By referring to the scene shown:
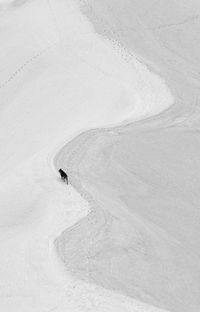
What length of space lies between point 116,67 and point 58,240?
73.5ft

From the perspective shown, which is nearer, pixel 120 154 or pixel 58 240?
pixel 58 240

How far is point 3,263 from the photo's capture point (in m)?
24.1

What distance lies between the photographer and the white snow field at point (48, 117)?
2230 cm

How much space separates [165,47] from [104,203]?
24199mm

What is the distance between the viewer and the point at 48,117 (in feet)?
131

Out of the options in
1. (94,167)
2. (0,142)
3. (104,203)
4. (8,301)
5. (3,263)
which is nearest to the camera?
(8,301)

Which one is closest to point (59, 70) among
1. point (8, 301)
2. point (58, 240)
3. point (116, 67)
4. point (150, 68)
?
point (116, 67)

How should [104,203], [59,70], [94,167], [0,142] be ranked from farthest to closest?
[59,70] → [0,142] → [94,167] → [104,203]

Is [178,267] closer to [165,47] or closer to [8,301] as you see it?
[8,301]

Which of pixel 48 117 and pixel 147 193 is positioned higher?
pixel 48 117

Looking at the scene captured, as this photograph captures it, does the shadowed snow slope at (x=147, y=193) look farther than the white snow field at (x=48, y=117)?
Yes

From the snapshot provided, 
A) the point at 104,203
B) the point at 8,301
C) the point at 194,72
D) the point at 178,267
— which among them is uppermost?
the point at 8,301

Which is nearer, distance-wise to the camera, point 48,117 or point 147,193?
point 147,193

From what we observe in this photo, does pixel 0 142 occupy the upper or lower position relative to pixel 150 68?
upper
